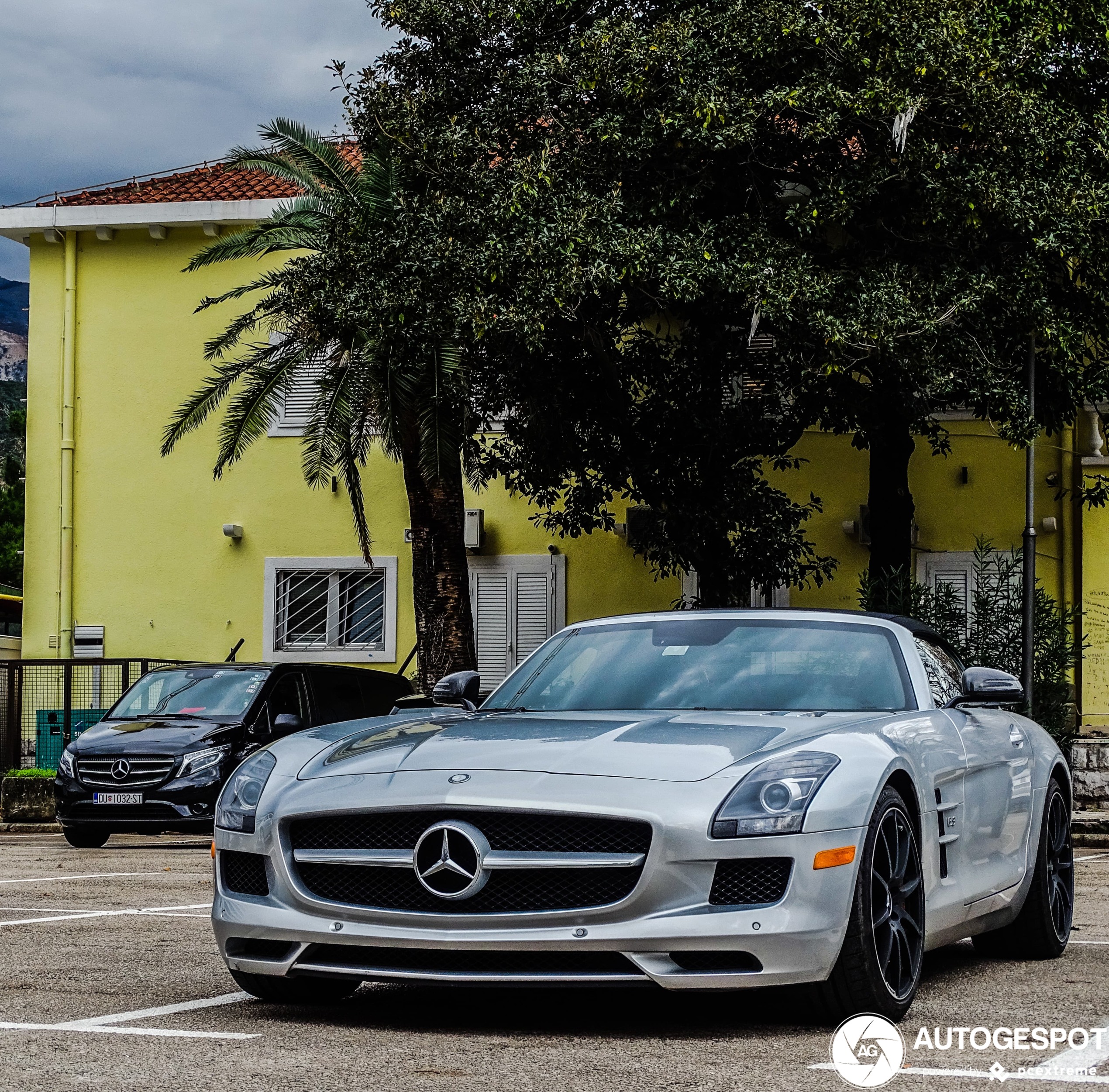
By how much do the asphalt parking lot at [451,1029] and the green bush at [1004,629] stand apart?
1097 centimetres

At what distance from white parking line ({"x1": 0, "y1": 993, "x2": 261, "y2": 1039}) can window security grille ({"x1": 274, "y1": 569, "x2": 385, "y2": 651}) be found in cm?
2136

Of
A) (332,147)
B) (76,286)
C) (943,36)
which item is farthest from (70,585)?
(943,36)

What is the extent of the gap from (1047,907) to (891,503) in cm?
1560

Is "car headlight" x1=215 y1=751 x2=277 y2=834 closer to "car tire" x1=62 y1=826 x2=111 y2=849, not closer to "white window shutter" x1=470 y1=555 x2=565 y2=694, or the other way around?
"car tire" x1=62 y1=826 x2=111 y2=849

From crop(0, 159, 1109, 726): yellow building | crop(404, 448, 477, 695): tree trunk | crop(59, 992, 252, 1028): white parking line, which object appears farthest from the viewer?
crop(0, 159, 1109, 726): yellow building

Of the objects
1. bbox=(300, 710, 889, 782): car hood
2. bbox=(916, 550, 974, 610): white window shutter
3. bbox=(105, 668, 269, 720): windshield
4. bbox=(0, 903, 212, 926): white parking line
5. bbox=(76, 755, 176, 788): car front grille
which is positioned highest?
bbox=(916, 550, 974, 610): white window shutter

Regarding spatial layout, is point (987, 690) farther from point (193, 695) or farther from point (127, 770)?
point (193, 695)

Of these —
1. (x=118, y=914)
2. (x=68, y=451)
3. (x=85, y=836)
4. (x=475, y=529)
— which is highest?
(x=68, y=451)

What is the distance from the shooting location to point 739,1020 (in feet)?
18.2

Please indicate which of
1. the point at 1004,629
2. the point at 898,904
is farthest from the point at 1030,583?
the point at 898,904

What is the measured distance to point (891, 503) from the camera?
2261cm

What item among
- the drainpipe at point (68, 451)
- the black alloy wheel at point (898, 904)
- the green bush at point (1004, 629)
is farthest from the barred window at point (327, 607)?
the black alloy wheel at point (898, 904)

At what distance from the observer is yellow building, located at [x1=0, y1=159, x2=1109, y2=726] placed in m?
26.7

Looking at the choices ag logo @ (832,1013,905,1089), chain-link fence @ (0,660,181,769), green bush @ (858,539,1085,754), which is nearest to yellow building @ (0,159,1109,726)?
chain-link fence @ (0,660,181,769)
